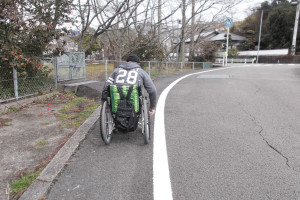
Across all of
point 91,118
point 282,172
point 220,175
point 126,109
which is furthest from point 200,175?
point 91,118

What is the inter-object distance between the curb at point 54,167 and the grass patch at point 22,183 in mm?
74

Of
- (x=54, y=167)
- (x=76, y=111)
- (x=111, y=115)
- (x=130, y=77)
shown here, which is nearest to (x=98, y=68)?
(x=76, y=111)

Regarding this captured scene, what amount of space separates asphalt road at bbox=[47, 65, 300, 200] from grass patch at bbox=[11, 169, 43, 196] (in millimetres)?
301

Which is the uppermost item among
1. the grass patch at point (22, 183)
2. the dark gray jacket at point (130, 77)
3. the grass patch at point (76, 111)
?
the dark gray jacket at point (130, 77)

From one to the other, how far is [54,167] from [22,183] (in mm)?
383

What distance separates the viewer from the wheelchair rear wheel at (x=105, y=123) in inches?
129

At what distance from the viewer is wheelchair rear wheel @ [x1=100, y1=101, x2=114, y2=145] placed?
3270 mm

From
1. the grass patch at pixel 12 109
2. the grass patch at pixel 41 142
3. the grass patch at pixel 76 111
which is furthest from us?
the grass patch at pixel 12 109

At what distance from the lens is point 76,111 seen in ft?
18.4

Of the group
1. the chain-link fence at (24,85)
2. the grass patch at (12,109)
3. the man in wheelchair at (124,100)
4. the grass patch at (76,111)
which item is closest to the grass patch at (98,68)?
the chain-link fence at (24,85)

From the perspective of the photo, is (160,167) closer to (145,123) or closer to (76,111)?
(145,123)

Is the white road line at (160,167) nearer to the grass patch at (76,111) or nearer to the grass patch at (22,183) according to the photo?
the grass patch at (22,183)

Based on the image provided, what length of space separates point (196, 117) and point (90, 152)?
2429mm

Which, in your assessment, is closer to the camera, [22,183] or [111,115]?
[22,183]
